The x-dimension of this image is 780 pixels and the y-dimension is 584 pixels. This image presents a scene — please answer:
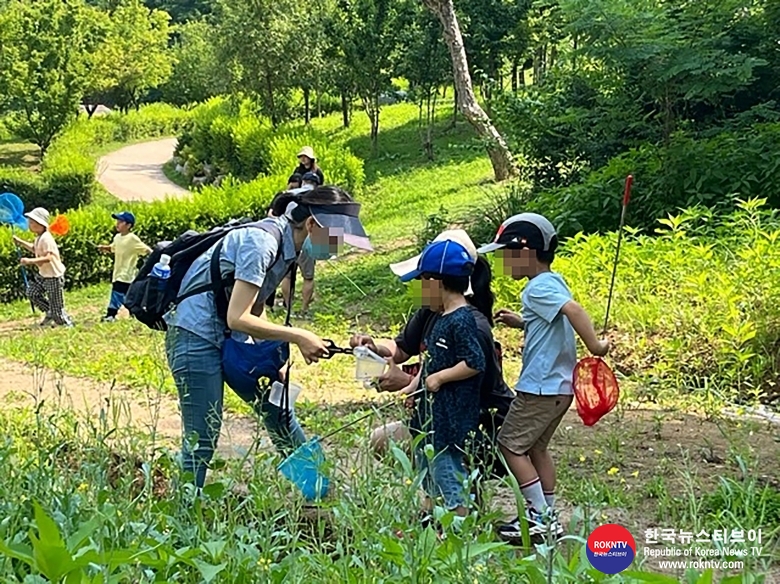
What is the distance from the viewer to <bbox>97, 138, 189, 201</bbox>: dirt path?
26297 millimetres

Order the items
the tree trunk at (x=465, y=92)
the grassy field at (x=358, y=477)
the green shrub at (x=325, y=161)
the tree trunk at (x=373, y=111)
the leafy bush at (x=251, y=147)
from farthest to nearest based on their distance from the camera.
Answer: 1. the tree trunk at (x=373, y=111)
2. the leafy bush at (x=251, y=147)
3. the green shrub at (x=325, y=161)
4. the tree trunk at (x=465, y=92)
5. the grassy field at (x=358, y=477)

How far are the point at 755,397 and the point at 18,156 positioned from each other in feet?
107

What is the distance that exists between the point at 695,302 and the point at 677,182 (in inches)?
115

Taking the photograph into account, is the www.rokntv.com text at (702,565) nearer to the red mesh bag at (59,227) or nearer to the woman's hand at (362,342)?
the woman's hand at (362,342)

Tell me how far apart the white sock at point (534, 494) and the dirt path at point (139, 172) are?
810 inches

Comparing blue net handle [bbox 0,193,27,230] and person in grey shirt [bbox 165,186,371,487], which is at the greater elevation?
person in grey shirt [bbox 165,186,371,487]

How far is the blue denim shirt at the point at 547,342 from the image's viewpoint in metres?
3.65

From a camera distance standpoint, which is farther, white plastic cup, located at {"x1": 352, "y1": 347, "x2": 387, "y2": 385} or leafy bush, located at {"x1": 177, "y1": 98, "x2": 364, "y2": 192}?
leafy bush, located at {"x1": 177, "y1": 98, "x2": 364, "y2": 192}

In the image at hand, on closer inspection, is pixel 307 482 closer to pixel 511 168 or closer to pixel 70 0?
pixel 511 168

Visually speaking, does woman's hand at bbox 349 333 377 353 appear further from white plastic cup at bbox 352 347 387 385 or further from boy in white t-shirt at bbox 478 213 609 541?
boy in white t-shirt at bbox 478 213 609 541

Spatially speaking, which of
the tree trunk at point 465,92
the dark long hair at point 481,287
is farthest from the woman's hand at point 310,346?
the tree trunk at point 465,92

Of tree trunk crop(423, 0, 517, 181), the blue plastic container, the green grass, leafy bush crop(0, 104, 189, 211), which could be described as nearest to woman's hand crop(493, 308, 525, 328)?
the blue plastic container

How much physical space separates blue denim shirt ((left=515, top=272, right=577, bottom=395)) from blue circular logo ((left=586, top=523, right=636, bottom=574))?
1.87 m

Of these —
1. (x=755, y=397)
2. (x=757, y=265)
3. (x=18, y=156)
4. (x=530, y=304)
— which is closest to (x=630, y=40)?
(x=757, y=265)
